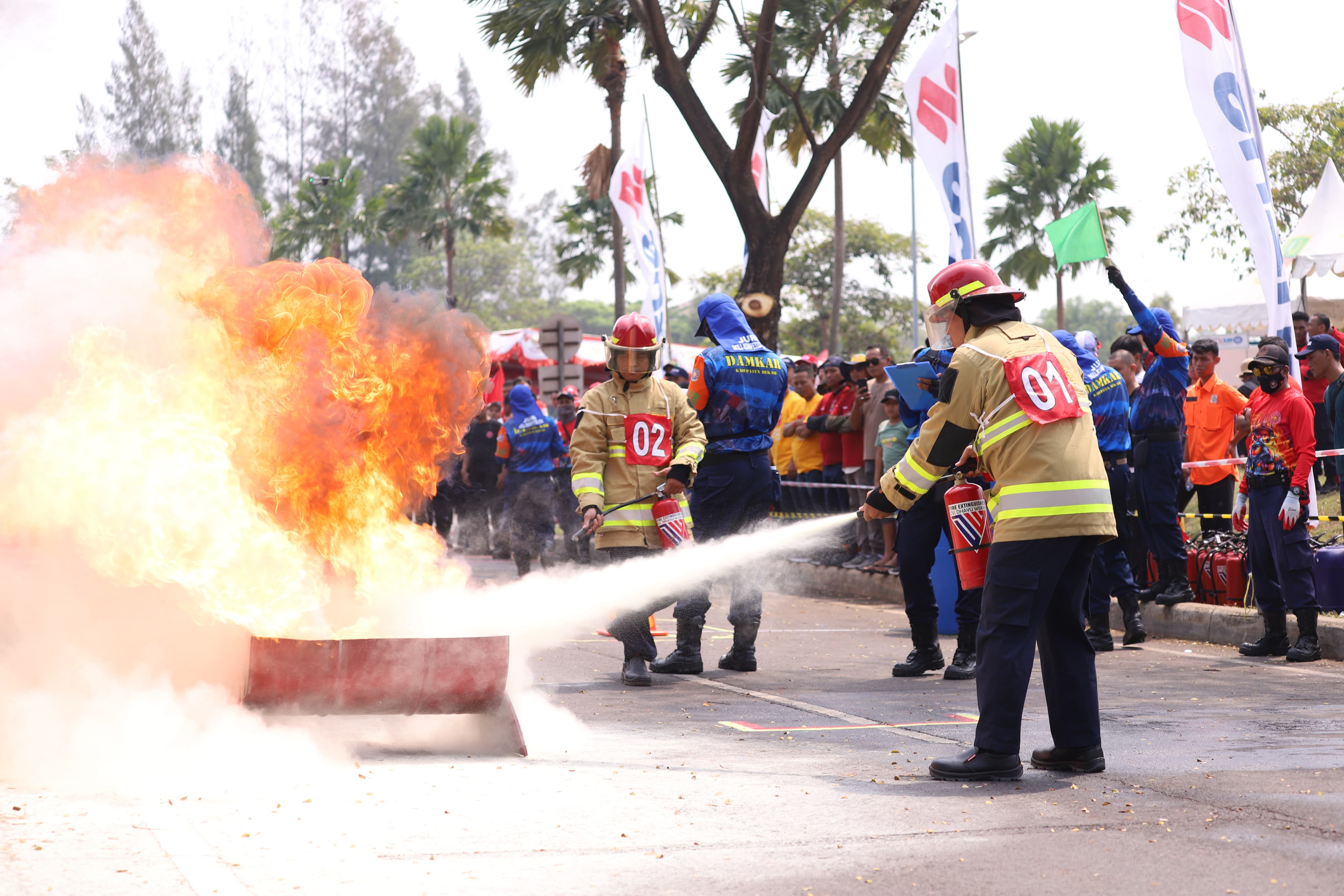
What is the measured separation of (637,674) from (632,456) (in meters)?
1.29

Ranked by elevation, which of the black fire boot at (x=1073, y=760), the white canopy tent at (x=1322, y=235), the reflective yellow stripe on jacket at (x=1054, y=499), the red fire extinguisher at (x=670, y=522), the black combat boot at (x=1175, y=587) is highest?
the white canopy tent at (x=1322, y=235)

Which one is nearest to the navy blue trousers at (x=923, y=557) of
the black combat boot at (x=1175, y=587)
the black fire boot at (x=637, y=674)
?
the black fire boot at (x=637, y=674)

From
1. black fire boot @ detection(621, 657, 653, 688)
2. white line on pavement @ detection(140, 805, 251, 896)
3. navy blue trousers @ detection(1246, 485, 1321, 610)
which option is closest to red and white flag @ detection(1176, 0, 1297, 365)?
navy blue trousers @ detection(1246, 485, 1321, 610)

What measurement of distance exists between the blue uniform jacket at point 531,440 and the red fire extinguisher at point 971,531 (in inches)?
370

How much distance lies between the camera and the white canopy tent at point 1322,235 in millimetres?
15938

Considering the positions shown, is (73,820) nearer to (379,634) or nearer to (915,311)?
(379,634)

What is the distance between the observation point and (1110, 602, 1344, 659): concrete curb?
9.18 meters

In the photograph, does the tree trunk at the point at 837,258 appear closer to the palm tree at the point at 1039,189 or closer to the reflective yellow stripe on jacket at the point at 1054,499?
the palm tree at the point at 1039,189

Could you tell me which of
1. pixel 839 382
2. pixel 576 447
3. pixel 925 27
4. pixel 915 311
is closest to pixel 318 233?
pixel 915 311

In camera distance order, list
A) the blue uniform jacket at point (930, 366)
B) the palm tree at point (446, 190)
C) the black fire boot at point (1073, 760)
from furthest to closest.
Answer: the palm tree at point (446, 190)
the blue uniform jacket at point (930, 366)
the black fire boot at point (1073, 760)

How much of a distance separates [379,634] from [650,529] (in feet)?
7.72

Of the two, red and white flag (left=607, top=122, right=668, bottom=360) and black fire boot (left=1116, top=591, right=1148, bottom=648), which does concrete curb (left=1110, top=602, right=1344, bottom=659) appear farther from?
red and white flag (left=607, top=122, right=668, bottom=360)

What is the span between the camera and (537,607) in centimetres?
663

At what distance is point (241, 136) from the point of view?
71000mm
